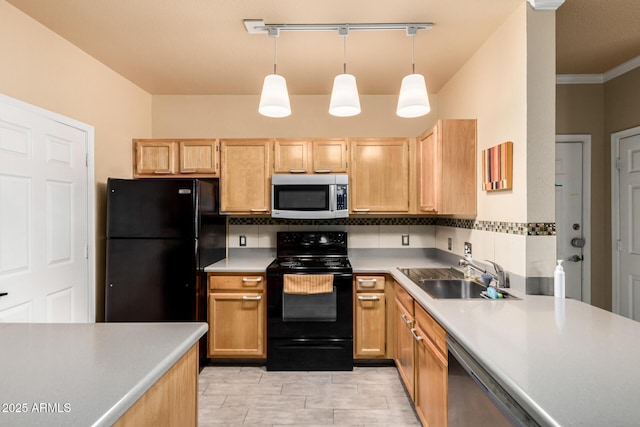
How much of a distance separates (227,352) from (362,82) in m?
2.70

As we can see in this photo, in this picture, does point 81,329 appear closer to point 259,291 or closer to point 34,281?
point 34,281

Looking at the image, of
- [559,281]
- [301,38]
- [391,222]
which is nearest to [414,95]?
[301,38]

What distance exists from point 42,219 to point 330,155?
222 cm

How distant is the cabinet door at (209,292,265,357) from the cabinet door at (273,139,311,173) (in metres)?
1.19

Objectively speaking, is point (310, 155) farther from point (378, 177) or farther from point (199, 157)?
point (199, 157)

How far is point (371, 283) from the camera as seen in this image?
9.39 feet

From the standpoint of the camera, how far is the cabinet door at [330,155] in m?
3.20

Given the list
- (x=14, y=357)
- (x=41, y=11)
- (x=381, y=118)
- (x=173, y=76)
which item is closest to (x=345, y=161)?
(x=381, y=118)

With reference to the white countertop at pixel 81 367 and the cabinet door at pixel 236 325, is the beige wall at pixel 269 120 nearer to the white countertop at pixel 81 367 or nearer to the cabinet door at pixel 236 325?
the cabinet door at pixel 236 325

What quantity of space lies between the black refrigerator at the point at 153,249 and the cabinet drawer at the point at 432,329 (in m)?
1.76

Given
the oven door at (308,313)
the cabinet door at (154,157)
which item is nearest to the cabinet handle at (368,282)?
the oven door at (308,313)

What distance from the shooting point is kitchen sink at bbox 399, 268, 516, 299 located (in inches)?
89.7

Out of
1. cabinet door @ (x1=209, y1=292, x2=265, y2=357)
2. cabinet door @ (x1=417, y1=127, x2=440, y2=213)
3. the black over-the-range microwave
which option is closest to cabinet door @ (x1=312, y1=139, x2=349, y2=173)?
the black over-the-range microwave

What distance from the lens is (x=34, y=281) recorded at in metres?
2.14
